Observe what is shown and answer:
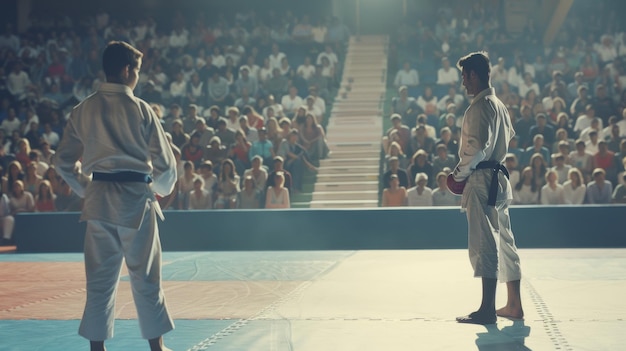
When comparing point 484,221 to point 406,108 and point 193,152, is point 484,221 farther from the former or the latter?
point 406,108

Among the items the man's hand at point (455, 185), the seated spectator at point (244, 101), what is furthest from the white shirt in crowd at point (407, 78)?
the man's hand at point (455, 185)

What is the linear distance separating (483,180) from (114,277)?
8.27ft

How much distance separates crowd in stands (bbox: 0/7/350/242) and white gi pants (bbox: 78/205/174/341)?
23.5ft

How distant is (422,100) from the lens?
1573cm

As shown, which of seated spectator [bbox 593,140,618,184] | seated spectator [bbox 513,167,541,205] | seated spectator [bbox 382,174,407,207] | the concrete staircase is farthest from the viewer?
the concrete staircase

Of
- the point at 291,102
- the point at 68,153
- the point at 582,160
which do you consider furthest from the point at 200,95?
the point at 68,153

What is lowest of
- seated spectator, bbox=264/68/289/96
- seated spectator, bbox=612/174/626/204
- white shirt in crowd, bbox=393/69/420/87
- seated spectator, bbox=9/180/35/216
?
seated spectator, bbox=9/180/35/216

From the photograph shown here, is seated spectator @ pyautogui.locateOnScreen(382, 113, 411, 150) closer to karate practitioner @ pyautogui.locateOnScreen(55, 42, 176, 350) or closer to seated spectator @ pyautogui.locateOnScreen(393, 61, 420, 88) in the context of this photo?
seated spectator @ pyautogui.locateOnScreen(393, 61, 420, 88)

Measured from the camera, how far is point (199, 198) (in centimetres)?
1275

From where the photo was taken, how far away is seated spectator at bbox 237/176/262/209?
12.7 meters

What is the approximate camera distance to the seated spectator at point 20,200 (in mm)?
12992

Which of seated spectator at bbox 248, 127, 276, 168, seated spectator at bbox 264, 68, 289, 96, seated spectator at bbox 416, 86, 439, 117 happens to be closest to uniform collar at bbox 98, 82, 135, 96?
seated spectator at bbox 248, 127, 276, 168

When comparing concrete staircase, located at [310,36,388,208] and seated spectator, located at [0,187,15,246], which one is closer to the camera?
seated spectator, located at [0,187,15,246]

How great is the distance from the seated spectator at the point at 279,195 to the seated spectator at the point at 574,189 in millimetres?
4109
